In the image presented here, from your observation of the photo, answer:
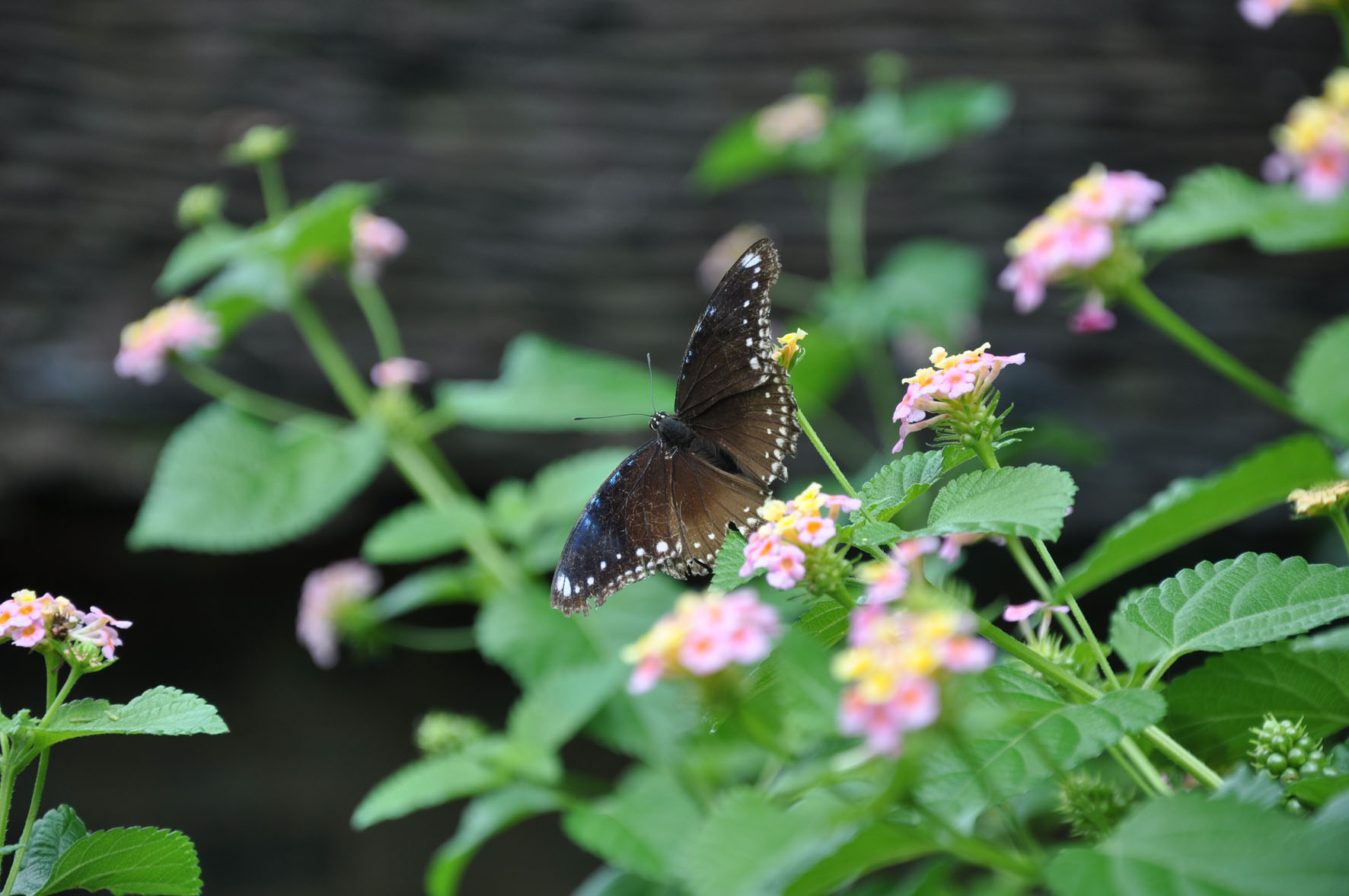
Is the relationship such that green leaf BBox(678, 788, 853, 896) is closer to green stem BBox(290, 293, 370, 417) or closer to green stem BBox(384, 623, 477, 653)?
green stem BBox(290, 293, 370, 417)

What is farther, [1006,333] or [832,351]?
[1006,333]

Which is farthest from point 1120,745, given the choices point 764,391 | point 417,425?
point 417,425

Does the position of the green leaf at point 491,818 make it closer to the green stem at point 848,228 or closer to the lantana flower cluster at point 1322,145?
the lantana flower cluster at point 1322,145

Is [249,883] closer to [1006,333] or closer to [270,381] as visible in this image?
[270,381]

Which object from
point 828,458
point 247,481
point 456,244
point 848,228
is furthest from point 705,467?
point 456,244

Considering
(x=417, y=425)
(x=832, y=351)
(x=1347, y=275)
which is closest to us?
(x=417, y=425)

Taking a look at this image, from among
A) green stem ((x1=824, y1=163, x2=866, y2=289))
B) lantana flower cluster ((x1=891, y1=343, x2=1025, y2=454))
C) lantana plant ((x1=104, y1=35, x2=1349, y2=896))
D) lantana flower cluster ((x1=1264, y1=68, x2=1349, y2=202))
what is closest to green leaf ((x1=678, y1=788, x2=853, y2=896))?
lantana plant ((x1=104, y1=35, x2=1349, y2=896))

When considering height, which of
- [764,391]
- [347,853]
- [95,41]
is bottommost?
[347,853]
